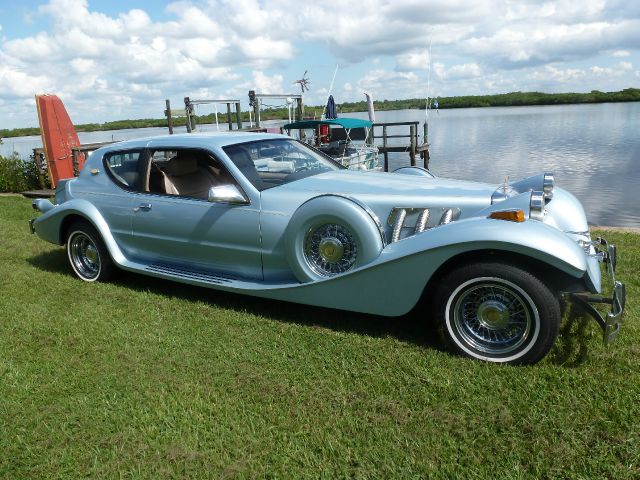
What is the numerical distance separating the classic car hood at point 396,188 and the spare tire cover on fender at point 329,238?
33 cm

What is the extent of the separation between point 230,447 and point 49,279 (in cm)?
402

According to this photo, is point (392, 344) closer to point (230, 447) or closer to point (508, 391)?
point (508, 391)

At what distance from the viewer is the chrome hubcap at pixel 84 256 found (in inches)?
221

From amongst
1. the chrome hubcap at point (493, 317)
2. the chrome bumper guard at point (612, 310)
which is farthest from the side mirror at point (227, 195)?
the chrome bumper guard at point (612, 310)

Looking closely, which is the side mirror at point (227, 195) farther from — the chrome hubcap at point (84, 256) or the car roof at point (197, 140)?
the chrome hubcap at point (84, 256)

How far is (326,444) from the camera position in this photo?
2.72 meters

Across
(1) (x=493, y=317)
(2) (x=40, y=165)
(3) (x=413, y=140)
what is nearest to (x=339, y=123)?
(3) (x=413, y=140)

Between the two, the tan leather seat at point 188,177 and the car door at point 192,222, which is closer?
the car door at point 192,222

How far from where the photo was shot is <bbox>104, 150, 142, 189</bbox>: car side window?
206 inches

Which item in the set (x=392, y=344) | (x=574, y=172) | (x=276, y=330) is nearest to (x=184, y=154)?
(x=276, y=330)

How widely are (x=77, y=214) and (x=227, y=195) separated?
220 centimetres

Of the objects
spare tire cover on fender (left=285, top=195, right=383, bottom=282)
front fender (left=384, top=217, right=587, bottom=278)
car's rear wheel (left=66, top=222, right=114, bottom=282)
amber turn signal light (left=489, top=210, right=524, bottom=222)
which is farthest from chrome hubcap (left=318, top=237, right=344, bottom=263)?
car's rear wheel (left=66, top=222, right=114, bottom=282)

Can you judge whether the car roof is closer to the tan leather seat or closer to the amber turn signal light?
the tan leather seat

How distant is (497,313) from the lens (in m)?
3.36
